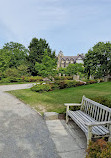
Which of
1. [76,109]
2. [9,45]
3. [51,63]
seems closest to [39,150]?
[76,109]

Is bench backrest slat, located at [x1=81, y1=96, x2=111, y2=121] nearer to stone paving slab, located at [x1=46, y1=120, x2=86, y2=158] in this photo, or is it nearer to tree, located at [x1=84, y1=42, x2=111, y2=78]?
stone paving slab, located at [x1=46, y1=120, x2=86, y2=158]

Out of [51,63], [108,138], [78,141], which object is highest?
[51,63]

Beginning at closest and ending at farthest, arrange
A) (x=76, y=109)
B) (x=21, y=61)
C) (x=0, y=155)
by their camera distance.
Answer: (x=0, y=155) → (x=76, y=109) → (x=21, y=61)

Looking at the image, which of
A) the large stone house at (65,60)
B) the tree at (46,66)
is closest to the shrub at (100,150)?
the tree at (46,66)

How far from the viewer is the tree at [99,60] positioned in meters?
24.3

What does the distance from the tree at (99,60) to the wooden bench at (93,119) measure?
21585mm

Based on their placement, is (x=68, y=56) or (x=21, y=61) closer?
(x=21, y=61)

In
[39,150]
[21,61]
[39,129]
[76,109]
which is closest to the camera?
[39,150]

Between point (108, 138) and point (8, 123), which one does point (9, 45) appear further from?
point (108, 138)

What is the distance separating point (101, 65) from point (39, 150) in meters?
25.0

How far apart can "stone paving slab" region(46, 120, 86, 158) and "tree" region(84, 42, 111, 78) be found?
22249mm

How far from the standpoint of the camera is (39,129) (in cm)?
432

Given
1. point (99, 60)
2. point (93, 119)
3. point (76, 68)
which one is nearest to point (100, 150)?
point (93, 119)

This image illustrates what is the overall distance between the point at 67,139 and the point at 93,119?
3.97 feet
